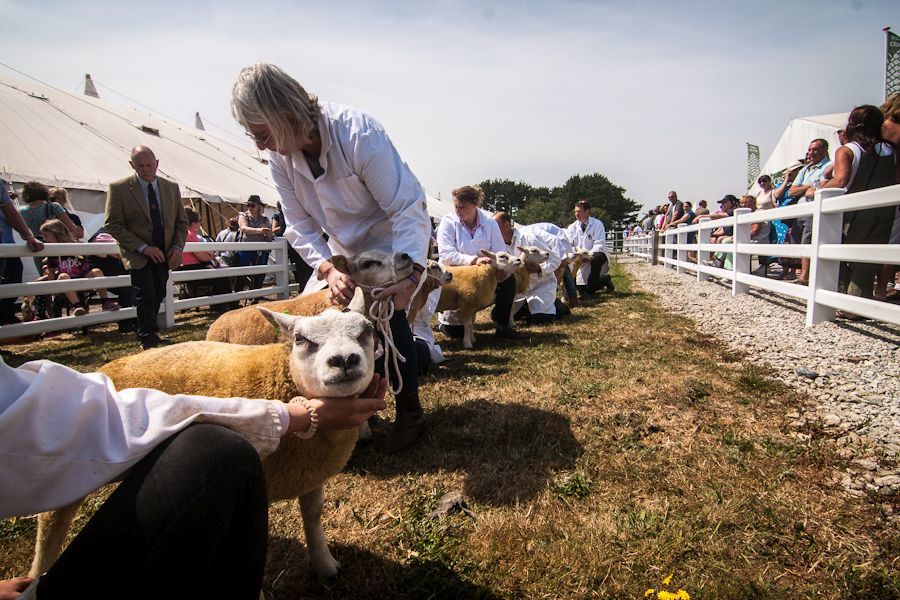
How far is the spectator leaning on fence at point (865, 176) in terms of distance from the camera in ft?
15.6

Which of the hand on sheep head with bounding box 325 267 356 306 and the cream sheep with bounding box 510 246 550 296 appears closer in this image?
the hand on sheep head with bounding box 325 267 356 306

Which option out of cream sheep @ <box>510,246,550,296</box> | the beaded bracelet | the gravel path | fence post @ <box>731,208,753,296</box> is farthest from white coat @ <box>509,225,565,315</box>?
the beaded bracelet

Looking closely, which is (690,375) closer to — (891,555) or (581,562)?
(891,555)

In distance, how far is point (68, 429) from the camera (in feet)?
3.56

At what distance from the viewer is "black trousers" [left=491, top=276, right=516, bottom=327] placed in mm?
6988

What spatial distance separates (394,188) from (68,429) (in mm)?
2092

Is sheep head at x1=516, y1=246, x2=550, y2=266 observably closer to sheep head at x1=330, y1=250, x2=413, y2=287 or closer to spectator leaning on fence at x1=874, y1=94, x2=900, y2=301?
spectator leaning on fence at x1=874, y1=94, x2=900, y2=301

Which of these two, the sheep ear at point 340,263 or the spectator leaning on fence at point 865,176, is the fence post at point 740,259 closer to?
the spectator leaning on fence at point 865,176

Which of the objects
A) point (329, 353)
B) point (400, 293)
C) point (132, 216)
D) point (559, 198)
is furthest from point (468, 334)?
point (559, 198)

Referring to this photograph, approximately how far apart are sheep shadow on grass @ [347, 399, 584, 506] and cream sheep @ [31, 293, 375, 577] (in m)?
0.88

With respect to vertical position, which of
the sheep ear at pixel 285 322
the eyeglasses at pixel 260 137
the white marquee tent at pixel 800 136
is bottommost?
the sheep ear at pixel 285 322

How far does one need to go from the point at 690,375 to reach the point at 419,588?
10.3 feet

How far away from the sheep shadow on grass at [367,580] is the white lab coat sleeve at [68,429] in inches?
44.0

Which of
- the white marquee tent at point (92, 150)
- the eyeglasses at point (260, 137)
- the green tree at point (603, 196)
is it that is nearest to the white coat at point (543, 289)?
the eyeglasses at point (260, 137)
